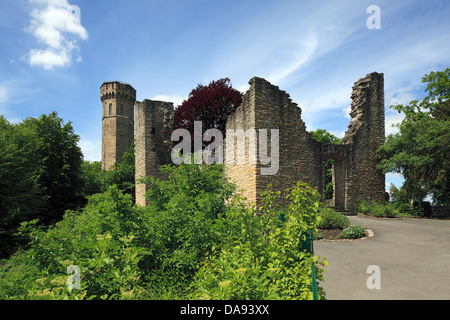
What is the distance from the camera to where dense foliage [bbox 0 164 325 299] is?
7.79 feet

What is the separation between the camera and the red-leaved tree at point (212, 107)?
23.6m

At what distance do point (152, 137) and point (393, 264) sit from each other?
12.2 m

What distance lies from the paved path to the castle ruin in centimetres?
328

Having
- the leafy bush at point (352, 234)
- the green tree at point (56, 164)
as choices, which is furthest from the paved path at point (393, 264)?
the green tree at point (56, 164)

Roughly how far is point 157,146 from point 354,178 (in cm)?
1157

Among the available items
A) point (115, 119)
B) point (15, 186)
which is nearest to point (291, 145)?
point (15, 186)

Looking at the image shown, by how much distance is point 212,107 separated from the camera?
23438 mm

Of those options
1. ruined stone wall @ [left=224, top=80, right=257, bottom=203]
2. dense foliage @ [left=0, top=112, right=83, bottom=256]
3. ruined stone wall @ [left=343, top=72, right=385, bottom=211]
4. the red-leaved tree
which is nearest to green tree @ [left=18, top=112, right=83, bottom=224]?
dense foliage @ [left=0, top=112, right=83, bottom=256]

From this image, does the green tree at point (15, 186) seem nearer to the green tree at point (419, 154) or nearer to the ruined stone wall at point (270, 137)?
the ruined stone wall at point (270, 137)

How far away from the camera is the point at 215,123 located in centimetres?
2420

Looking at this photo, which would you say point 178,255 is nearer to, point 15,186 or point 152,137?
point 152,137

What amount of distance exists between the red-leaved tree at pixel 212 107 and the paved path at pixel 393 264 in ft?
53.3

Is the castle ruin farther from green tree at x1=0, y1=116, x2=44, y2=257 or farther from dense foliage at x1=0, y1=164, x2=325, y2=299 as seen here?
green tree at x1=0, y1=116, x2=44, y2=257

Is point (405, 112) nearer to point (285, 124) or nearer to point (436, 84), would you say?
point (436, 84)
